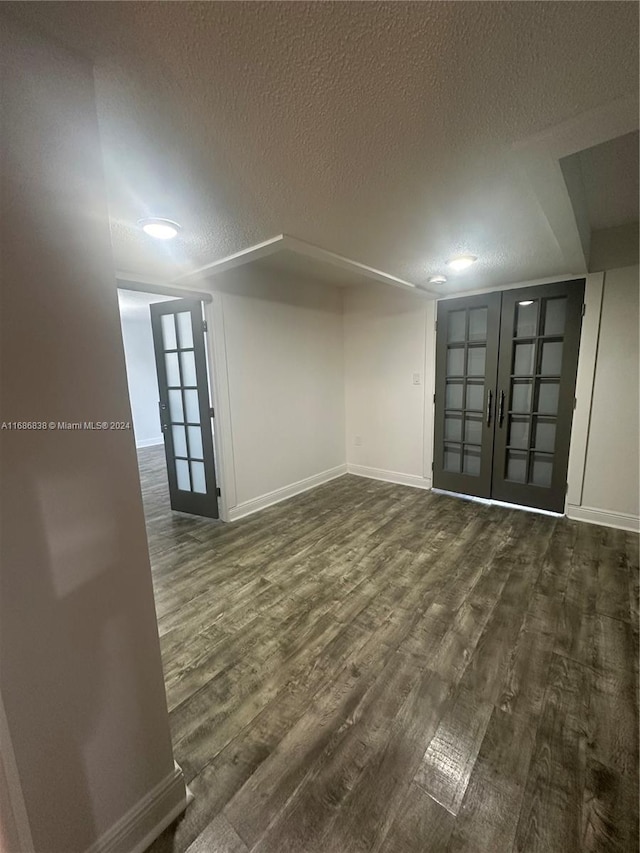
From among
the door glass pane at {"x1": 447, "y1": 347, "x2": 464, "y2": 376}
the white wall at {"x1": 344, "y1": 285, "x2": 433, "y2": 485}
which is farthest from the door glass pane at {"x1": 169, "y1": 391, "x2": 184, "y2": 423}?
the door glass pane at {"x1": 447, "y1": 347, "x2": 464, "y2": 376}

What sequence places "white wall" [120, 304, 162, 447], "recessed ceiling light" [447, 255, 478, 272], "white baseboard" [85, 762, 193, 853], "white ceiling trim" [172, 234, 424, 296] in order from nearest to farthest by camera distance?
1. "white baseboard" [85, 762, 193, 853]
2. "white ceiling trim" [172, 234, 424, 296]
3. "recessed ceiling light" [447, 255, 478, 272]
4. "white wall" [120, 304, 162, 447]

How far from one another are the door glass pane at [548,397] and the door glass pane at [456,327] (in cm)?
94

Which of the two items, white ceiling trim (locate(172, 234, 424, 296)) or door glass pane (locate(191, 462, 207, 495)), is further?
door glass pane (locate(191, 462, 207, 495))

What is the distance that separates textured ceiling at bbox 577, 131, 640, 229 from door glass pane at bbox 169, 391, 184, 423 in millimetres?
3523

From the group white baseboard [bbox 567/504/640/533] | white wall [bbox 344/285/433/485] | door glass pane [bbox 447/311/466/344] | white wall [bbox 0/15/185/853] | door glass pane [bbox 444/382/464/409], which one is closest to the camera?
white wall [bbox 0/15/185/853]

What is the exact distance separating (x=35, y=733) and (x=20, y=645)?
249mm

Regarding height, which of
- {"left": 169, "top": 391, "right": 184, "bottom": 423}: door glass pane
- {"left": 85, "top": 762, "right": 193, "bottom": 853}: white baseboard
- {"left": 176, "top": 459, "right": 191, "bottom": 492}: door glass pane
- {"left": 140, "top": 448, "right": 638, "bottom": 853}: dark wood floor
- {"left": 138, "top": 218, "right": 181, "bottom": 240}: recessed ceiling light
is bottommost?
{"left": 140, "top": 448, "right": 638, "bottom": 853}: dark wood floor

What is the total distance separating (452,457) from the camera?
409cm

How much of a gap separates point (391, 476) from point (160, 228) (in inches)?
145

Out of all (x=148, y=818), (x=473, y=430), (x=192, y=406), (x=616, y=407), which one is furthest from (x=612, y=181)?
(x=148, y=818)

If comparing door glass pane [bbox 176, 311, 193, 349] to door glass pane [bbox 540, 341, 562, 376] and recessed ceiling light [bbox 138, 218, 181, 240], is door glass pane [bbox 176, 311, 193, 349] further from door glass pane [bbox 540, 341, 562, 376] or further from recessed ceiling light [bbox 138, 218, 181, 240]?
door glass pane [bbox 540, 341, 562, 376]

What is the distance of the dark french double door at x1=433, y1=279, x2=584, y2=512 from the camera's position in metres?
3.26

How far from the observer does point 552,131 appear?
1221 millimetres

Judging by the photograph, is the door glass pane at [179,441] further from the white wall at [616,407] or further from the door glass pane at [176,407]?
the white wall at [616,407]
